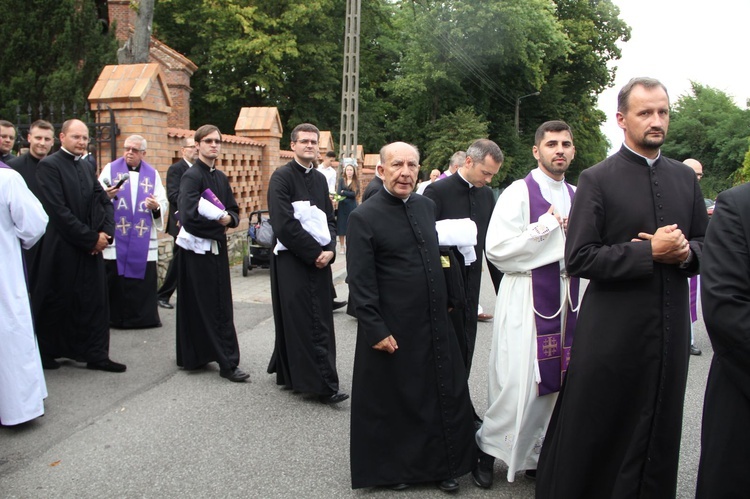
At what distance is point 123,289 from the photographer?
786 centimetres

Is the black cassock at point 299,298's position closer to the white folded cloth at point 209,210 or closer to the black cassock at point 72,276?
the white folded cloth at point 209,210

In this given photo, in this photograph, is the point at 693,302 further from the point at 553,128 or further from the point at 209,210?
the point at 209,210

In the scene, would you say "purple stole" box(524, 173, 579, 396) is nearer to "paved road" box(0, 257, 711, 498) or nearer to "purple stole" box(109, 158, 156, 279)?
"paved road" box(0, 257, 711, 498)

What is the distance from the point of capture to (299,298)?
5.48 meters

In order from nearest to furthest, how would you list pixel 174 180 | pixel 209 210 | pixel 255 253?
pixel 209 210 < pixel 174 180 < pixel 255 253

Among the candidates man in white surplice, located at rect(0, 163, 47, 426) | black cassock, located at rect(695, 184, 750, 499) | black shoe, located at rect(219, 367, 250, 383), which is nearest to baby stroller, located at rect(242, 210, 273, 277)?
black shoe, located at rect(219, 367, 250, 383)

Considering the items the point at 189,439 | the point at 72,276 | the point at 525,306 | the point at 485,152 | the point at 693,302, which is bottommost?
the point at 189,439

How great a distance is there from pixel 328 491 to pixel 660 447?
1819 millimetres

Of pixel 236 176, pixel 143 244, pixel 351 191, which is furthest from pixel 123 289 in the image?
pixel 351 191

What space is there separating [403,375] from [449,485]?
26.3 inches

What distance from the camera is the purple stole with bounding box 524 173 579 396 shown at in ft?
12.3

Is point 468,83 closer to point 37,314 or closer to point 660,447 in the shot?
point 37,314

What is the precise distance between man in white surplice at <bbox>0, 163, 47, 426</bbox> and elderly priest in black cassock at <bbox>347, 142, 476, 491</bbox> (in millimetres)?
2412

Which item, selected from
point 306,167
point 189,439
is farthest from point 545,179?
point 189,439
